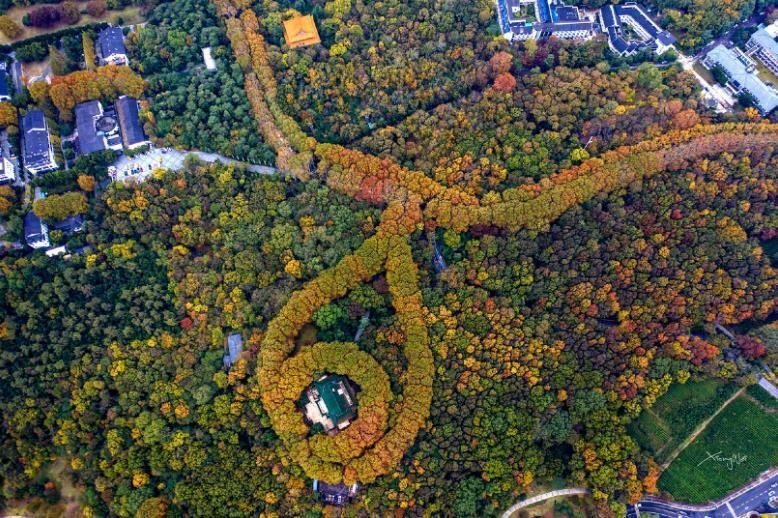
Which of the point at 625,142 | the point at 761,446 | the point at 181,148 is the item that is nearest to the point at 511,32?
the point at 625,142

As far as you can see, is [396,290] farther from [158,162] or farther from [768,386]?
[768,386]

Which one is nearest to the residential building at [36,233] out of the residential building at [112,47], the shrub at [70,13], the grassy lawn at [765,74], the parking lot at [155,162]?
the parking lot at [155,162]

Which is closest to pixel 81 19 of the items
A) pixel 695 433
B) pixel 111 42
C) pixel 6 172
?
pixel 111 42

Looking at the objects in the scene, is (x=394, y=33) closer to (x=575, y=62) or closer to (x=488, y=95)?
(x=488, y=95)

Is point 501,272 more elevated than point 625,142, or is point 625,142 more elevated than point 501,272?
point 625,142

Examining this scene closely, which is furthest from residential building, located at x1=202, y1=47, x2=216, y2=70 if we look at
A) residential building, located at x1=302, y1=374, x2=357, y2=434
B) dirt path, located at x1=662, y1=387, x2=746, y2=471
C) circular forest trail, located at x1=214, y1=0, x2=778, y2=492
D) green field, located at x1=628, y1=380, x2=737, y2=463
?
dirt path, located at x1=662, y1=387, x2=746, y2=471

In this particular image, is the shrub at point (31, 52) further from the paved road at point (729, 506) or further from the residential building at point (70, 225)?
the paved road at point (729, 506)
